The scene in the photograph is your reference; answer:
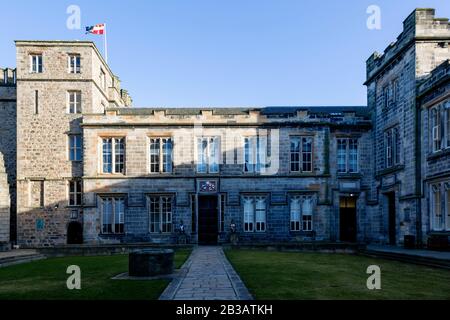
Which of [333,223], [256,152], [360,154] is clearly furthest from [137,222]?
[360,154]

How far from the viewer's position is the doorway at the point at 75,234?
29.2 meters

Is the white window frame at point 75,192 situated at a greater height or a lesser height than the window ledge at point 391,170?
lesser

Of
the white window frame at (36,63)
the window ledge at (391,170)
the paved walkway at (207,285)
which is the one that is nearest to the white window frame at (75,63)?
the white window frame at (36,63)

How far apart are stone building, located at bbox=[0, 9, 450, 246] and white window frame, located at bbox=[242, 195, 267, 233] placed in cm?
7

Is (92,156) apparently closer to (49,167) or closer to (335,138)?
(49,167)

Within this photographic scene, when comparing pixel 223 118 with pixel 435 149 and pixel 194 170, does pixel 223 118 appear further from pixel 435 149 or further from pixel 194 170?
pixel 435 149

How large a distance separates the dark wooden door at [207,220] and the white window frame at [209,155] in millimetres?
2031

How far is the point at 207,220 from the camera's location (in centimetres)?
2803

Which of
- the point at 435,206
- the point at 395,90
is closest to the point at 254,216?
the point at 435,206

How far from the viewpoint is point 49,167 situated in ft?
94.8

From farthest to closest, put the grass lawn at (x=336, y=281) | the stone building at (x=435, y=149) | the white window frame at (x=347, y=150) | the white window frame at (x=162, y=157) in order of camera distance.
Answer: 1. the white window frame at (x=347, y=150)
2. the white window frame at (x=162, y=157)
3. the stone building at (x=435, y=149)
4. the grass lawn at (x=336, y=281)

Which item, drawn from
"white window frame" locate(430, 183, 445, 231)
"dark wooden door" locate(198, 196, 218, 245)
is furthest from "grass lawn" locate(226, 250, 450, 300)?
"dark wooden door" locate(198, 196, 218, 245)

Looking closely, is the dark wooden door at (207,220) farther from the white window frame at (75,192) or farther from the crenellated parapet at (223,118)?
the white window frame at (75,192)

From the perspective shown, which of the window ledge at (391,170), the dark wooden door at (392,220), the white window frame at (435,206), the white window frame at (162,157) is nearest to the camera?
the white window frame at (435,206)
